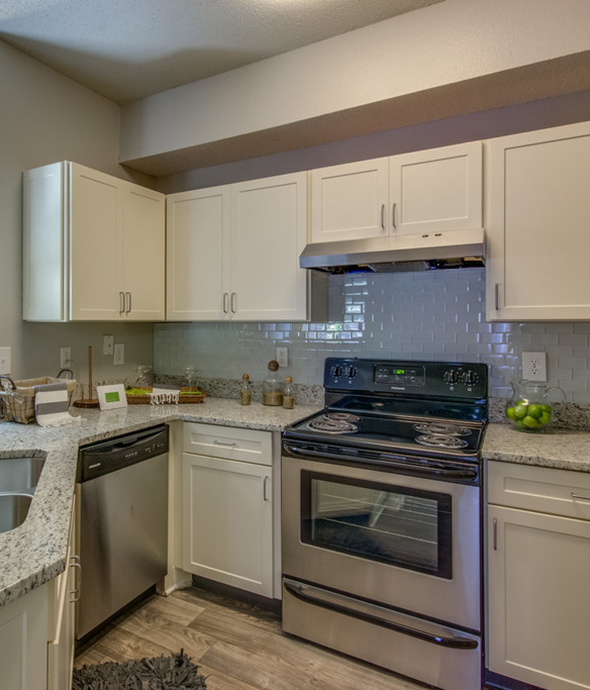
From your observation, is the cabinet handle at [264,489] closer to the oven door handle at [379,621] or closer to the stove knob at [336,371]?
the oven door handle at [379,621]

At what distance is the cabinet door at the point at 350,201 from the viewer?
2.05 meters

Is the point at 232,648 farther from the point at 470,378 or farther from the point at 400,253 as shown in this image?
the point at 400,253

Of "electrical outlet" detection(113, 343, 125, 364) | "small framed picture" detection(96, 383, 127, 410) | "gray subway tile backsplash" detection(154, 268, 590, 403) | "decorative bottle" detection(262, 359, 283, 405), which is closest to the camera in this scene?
"gray subway tile backsplash" detection(154, 268, 590, 403)

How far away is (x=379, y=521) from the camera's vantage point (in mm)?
1730

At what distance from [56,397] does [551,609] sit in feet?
7.20

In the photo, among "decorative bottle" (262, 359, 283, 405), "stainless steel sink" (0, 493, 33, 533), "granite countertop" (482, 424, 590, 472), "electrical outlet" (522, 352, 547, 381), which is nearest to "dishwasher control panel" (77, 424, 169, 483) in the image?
"stainless steel sink" (0, 493, 33, 533)

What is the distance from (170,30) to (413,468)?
224 centimetres

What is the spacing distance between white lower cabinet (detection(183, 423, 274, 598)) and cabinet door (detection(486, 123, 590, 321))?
125 centimetres

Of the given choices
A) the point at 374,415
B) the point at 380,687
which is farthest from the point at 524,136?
the point at 380,687

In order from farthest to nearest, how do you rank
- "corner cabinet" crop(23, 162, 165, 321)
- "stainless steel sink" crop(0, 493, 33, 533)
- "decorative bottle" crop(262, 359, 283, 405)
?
"decorative bottle" crop(262, 359, 283, 405), "corner cabinet" crop(23, 162, 165, 321), "stainless steel sink" crop(0, 493, 33, 533)

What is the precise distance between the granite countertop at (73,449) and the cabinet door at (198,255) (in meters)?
0.58

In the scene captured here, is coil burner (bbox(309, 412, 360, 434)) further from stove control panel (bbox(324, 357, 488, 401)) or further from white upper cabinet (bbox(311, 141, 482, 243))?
white upper cabinet (bbox(311, 141, 482, 243))

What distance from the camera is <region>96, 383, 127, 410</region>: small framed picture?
2352 mm

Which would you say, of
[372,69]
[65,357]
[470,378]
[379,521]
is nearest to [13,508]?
[65,357]
